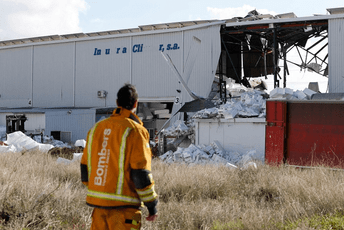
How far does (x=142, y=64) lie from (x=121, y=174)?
783 inches

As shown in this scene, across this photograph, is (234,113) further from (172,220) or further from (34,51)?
(34,51)

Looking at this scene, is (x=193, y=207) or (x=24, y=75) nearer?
(x=193, y=207)

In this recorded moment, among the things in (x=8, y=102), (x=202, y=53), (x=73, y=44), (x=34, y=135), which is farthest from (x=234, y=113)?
(x=8, y=102)

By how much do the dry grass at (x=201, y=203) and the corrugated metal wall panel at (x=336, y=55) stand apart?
11.4 metres

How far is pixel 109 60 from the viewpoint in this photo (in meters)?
23.6

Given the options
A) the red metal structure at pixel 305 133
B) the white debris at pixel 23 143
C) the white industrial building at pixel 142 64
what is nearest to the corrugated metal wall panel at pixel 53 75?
the white industrial building at pixel 142 64

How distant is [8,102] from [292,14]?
859 inches

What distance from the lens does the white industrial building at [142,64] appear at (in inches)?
744

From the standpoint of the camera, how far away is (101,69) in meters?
23.8

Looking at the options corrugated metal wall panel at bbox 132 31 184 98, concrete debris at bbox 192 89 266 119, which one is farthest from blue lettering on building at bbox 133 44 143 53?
concrete debris at bbox 192 89 266 119

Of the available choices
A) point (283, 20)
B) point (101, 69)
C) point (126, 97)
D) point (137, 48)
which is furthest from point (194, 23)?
point (126, 97)

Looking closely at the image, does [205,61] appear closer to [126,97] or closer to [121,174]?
[126,97]

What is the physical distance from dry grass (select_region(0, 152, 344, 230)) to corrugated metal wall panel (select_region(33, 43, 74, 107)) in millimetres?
18155

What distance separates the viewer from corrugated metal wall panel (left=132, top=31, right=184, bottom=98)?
70.4ft
